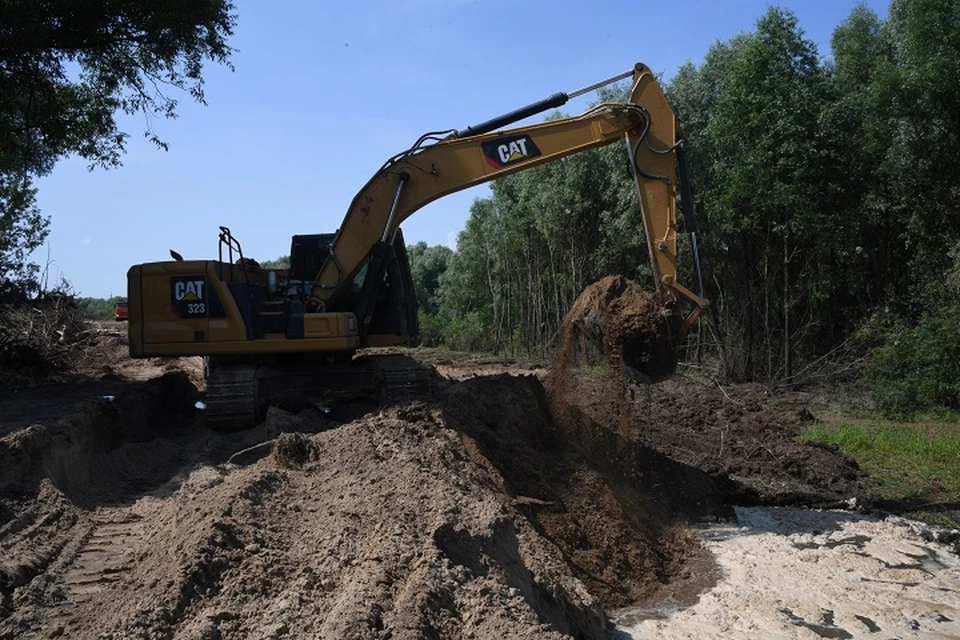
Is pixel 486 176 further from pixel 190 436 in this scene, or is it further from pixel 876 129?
pixel 876 129

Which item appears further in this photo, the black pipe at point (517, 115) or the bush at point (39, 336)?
the bush at point (39, 336)

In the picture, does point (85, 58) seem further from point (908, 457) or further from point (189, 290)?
point (908, 457)

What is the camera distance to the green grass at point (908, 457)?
9.33m

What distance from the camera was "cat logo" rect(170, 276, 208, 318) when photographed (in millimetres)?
11336

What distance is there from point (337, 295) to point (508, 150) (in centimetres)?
305

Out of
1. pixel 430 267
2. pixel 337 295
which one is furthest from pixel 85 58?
pixel 430 267

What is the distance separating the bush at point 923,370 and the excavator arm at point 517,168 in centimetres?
633

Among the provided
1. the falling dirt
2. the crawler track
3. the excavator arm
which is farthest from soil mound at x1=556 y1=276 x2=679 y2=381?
the crawler track

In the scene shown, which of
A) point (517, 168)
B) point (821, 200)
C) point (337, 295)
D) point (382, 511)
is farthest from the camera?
point (821, 200)

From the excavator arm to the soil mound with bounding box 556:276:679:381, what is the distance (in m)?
0.29

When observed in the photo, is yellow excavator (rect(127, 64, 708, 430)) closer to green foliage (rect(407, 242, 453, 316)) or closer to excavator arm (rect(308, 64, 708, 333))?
excavator arm (rect(308, 64, 708, 333))

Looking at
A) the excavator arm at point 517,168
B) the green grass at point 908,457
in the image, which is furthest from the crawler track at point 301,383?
the green grass at point 908,457

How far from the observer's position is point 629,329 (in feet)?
29.1

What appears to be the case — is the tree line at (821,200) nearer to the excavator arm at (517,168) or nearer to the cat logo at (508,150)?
the excavator arm at (517,168)
